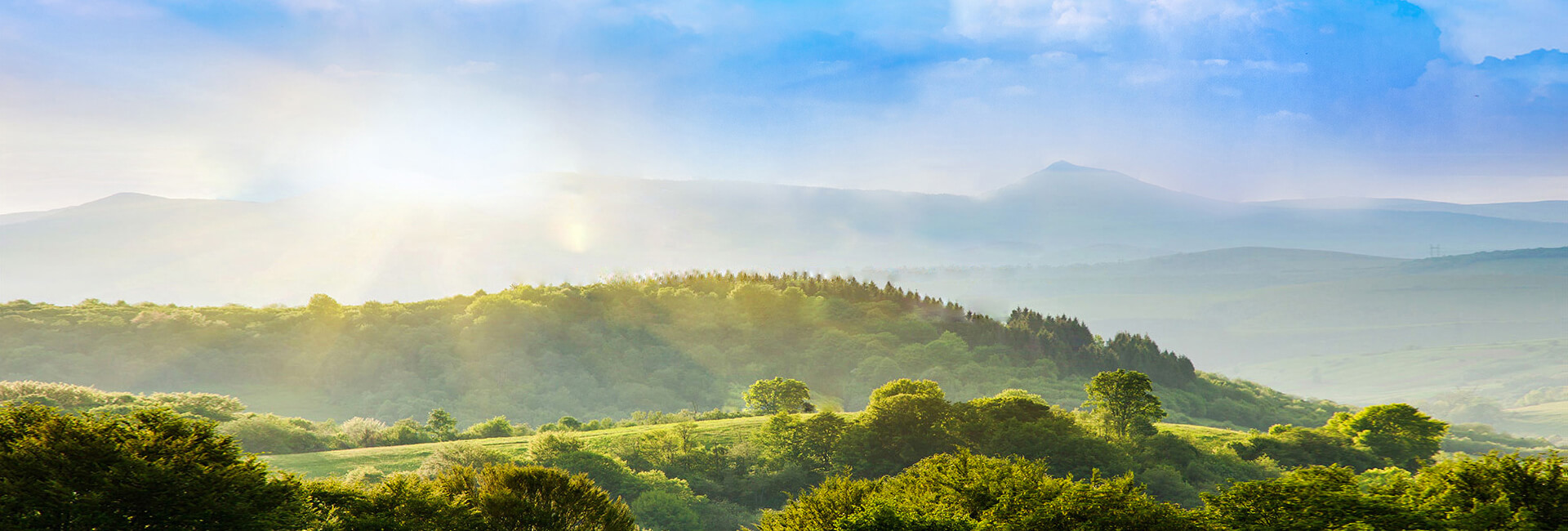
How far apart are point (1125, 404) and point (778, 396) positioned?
2870cm

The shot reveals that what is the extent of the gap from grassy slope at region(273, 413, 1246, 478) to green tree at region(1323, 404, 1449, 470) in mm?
8315

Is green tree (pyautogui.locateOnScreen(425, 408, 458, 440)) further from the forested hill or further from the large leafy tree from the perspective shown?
the forested hill

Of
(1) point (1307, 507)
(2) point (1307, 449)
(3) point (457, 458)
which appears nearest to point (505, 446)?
(3) point (457, 458)

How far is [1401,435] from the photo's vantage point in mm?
60531

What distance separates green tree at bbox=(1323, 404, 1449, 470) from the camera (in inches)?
2366

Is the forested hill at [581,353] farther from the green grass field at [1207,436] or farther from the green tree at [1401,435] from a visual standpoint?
the green tree at [1401,435]

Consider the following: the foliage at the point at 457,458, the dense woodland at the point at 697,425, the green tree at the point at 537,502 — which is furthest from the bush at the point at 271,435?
the green tree at the point at 537,502

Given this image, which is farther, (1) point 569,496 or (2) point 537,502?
(1) point 569,496

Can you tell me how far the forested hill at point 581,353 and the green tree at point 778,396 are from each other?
34273mm

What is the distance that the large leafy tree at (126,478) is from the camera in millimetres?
18078

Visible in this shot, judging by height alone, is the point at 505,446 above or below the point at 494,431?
above

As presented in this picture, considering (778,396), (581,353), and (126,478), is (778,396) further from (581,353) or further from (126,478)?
(581,353)

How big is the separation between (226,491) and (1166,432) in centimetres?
6157

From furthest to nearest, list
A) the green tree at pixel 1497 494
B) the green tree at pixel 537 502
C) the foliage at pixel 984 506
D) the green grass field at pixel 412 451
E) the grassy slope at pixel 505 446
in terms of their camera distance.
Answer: the grassy slope at pixel 505 446
the green grass field at pixel 412 451
the green tree at pixel 537 502
the foliage at pixel 984 506
the green tree at pixel 1497 494
